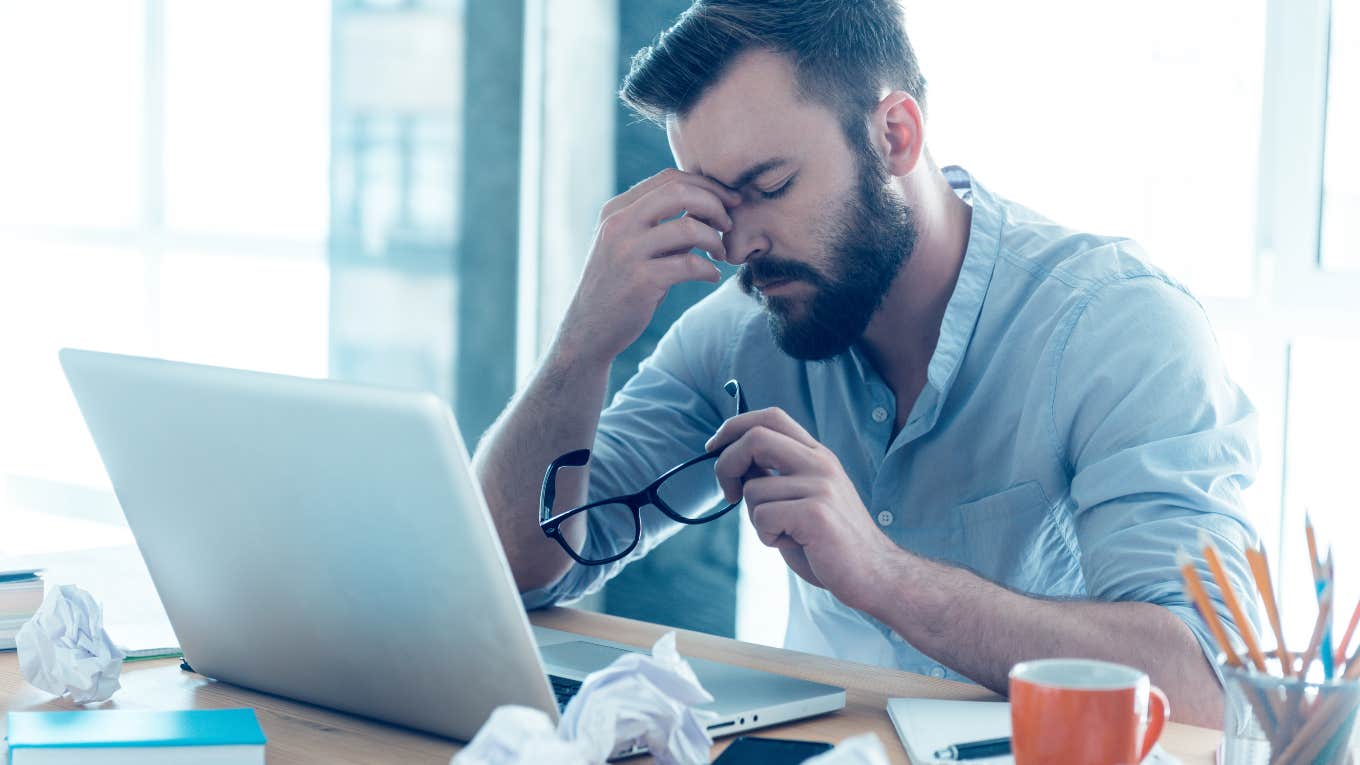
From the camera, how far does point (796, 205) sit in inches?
55.7

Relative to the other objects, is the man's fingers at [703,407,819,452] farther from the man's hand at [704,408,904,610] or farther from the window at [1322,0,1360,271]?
the window at [1322,0,1360,271]

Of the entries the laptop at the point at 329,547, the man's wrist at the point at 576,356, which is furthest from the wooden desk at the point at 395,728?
the man's wrist at the point at 576,356

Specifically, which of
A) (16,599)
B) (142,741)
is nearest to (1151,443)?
(142,741)

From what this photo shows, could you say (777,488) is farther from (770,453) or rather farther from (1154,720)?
(1154,720)

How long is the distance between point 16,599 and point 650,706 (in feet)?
2.07

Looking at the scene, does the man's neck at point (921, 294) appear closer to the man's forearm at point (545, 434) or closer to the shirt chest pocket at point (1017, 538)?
the shirt chest pocket at point (1017, 538)

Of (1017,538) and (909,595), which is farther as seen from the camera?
(1017,538)

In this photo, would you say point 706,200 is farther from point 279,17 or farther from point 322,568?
point 279,17

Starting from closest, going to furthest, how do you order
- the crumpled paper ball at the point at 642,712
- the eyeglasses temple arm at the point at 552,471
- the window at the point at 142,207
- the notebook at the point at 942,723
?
the crumpled paper ball at the point at 642,712 < the notebook at the point at 942,723 < the eyeglasses temple arm at the point at 552,471 < the window at the point at 142,207

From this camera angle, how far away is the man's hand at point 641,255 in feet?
4.66

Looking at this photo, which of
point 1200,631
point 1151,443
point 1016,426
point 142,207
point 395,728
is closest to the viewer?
point 395,728

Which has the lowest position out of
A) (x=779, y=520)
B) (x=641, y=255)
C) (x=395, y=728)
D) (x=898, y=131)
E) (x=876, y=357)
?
(x=395, y=728)

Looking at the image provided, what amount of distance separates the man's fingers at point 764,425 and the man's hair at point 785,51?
44cm

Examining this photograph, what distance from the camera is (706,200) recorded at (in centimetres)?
141
